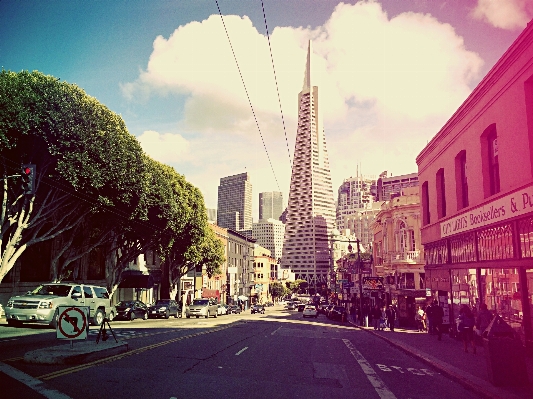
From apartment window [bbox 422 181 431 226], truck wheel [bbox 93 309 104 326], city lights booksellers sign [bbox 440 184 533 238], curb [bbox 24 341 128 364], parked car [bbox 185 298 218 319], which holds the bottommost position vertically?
parked car [bbox 185 298 218 319]

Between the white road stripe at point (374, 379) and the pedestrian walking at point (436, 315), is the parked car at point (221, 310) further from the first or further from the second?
the white road stripe at point (374, 379)

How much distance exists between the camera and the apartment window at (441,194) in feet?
85.1

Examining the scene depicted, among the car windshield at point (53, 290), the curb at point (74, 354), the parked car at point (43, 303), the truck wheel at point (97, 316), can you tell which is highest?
the car windshield at point (53, 290)

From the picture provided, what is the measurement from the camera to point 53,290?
774 inches

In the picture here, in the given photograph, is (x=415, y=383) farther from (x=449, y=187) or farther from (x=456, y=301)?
(x=449, y=187)

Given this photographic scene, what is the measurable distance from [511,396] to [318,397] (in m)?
4.04

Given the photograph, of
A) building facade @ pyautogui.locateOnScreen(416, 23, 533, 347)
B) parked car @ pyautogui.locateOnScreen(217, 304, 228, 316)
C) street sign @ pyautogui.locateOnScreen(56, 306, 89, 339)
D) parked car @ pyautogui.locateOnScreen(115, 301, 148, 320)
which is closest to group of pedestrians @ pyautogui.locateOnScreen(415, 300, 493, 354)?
building facade @ pyautogui.locateOnScreen(416, 23, 533, 347)

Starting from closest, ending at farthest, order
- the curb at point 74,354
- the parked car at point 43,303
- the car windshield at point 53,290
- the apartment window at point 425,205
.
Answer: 1. the curb at point 74,354
2. the parked car at point 43,303
3. the car windshield at point 53,290
4. the apartment window at point 425,205

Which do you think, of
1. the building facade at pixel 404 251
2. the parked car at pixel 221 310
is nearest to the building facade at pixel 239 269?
the parked car at pixel 221 310

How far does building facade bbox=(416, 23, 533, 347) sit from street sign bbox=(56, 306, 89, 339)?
14.1 meters

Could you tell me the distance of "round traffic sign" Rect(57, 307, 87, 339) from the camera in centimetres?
1149

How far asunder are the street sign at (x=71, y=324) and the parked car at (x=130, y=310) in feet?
73.3

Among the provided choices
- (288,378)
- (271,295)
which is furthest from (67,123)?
(271,295)

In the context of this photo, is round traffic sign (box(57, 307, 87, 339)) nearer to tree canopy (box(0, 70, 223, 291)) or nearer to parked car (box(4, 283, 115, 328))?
parked car (box(4, 283, 115, 328))
